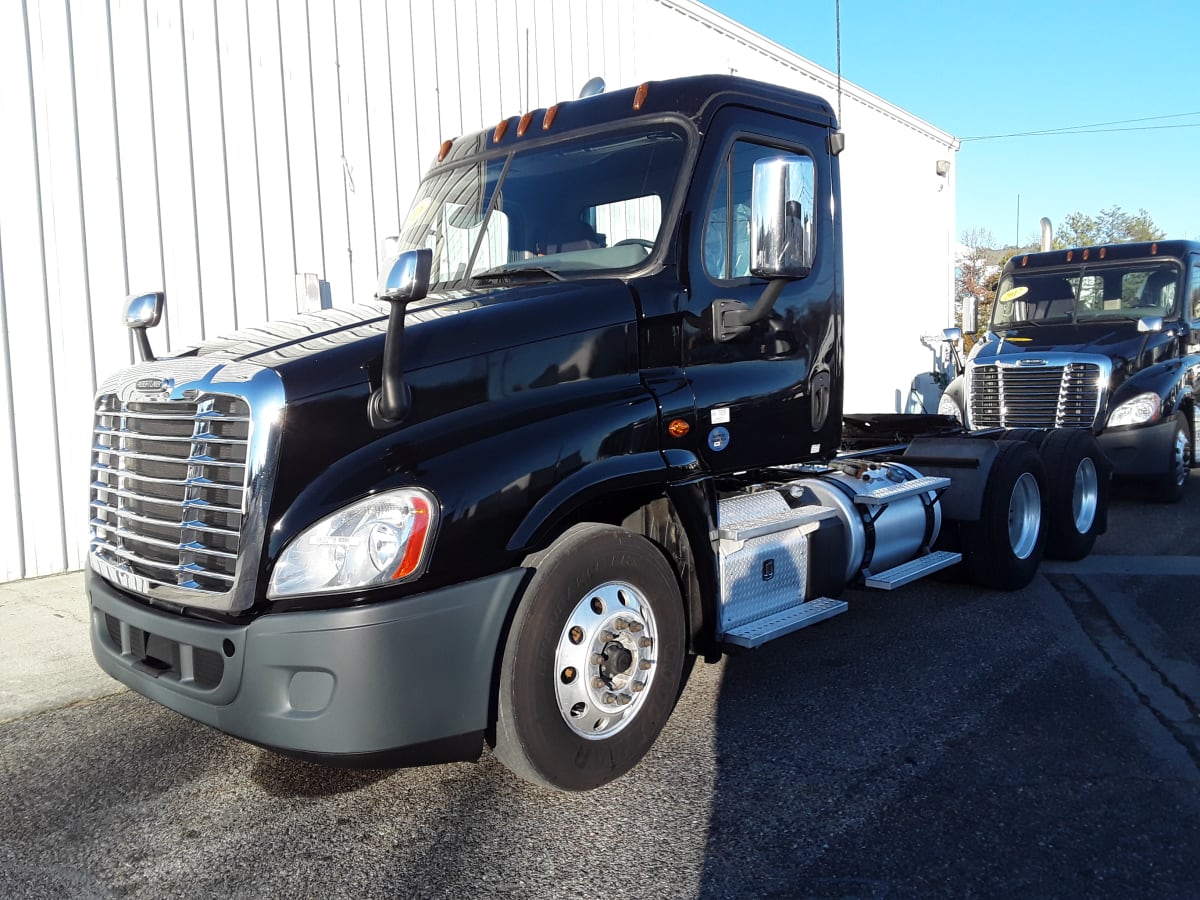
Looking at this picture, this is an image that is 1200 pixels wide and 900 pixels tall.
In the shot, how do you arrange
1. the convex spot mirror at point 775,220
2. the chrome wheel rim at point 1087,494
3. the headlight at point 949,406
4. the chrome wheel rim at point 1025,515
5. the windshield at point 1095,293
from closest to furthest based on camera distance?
the convex spot mirror at point 775,220 < the chrome wheel rim at point 1025,515 < the chrome wheel rim at point 1087,494 < the windshield at point 1095,293 < the headlight at point 949,406

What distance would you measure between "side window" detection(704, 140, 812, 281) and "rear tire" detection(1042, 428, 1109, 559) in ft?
12.2

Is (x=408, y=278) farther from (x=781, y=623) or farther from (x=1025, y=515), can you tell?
(x=1025, y=515)

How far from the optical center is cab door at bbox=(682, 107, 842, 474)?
13.6 ft

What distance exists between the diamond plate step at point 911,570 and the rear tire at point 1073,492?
1.39m

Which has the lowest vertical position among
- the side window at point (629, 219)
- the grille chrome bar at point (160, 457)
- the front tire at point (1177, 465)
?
the front tire at point (1177, 465)

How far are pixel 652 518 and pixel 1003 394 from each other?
7.02 metres

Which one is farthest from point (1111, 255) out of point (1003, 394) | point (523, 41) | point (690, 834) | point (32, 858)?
point (32, 858)

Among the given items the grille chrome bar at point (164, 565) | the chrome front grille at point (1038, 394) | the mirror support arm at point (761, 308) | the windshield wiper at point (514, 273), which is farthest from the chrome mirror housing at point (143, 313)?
the chrome front grille at point (1038, 394)

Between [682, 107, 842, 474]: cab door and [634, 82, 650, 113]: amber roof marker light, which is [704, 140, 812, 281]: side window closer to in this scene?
[682, 107, 842, 474]: cab door

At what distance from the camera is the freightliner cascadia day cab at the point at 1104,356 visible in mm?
9320

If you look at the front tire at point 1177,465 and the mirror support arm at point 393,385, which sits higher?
the mirror support arm at point 393,385

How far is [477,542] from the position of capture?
Result: 3121 millimetres

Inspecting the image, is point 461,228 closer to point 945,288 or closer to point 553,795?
point 553,795

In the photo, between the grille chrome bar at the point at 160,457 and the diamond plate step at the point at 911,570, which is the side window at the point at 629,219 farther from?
the diamond plate step at the point at 911,570
